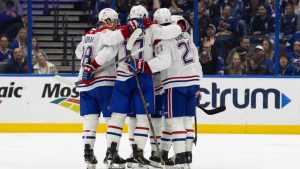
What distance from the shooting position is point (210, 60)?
43.4ft

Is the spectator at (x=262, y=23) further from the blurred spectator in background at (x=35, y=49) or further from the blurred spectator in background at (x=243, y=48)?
the blurred spectator in background at (x=35, y=49)

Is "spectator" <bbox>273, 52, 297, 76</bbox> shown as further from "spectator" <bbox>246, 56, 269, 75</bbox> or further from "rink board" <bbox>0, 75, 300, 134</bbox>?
"rink board" <bbox>0, 75, 300, 134</bbox>

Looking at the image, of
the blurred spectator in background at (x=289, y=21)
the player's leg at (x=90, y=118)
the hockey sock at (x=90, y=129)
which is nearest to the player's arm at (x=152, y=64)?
the player's leg at (x=90, y=118)

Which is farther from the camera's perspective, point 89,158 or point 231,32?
point 231,32

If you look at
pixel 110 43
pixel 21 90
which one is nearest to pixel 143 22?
pixel 110 43

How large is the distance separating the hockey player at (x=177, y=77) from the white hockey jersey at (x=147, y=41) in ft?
0.24

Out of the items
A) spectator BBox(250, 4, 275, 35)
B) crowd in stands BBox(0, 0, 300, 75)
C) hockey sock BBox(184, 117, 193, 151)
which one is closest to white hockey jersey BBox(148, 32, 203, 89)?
hockey sock BBox(184, 117, 193, 151)

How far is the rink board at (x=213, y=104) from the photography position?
41.4 ft

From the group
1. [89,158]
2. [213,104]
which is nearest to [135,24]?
[89,158]

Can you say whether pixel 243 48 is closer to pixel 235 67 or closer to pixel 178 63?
pixel 235 67

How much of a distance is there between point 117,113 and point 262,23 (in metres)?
5.20

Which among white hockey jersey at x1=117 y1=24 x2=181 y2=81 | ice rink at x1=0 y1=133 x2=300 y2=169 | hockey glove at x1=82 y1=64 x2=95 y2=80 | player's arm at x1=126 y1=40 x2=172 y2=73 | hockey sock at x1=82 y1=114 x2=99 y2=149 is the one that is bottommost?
ice rink at x1=0 y1=133 x2=300 y2=169

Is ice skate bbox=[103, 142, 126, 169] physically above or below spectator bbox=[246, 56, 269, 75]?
below

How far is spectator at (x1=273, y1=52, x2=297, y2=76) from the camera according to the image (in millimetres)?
13070
